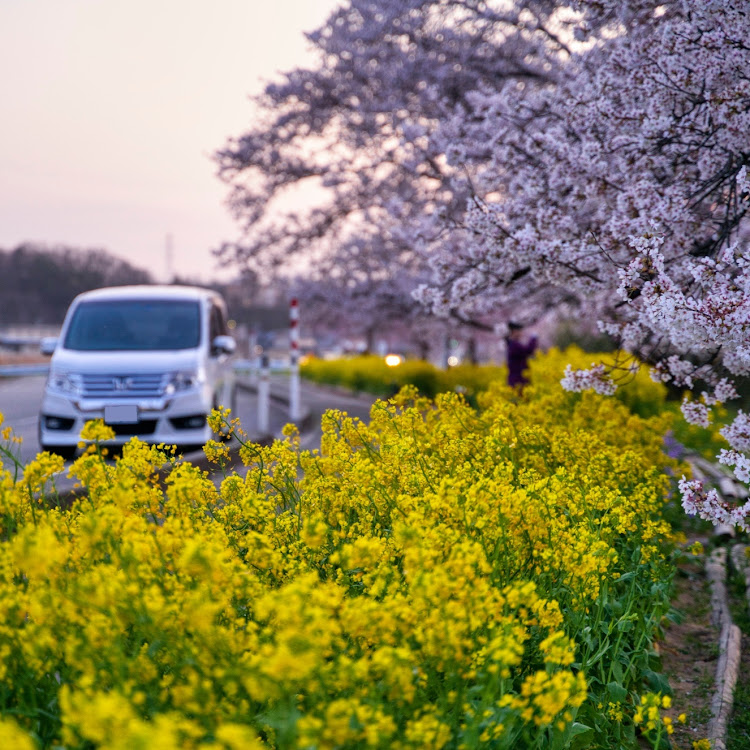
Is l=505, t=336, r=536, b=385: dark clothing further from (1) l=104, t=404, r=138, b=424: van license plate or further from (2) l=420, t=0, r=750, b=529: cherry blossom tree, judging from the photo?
(1) l=104, t=404, r=138, b=424: van license plate

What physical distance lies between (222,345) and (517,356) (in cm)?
384

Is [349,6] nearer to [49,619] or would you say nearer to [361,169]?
[361,169]

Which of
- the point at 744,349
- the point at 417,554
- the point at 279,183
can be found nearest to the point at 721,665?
the point at 744,349

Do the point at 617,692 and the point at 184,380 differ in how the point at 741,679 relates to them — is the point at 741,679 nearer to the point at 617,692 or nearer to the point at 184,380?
the point at 617,692

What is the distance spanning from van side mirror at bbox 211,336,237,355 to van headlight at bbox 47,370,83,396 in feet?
5.35

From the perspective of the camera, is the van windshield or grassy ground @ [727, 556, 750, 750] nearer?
grassy ground @ [727, 556, 750, 750]

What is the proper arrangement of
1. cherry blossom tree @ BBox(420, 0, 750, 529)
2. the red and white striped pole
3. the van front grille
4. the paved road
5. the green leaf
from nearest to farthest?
the green leaf → cherry blossom tree @ BBox(420, 0, 750, 529) → the van front grille → the paved road → the red and white striped pole

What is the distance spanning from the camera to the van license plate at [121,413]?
325 inches

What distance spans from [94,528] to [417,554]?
85 centimetres

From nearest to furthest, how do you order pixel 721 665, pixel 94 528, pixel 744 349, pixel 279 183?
pixel 94 528 → pixel 744 349 → pixel 721 665 → pixel 279 183

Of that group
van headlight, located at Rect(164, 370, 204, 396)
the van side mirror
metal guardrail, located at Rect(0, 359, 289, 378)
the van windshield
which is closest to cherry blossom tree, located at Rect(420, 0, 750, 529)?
van headlight, located at Rect(164, 370, 204, 396)

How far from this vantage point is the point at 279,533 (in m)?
3.26

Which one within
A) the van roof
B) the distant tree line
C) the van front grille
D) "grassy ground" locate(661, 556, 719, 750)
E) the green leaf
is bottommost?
"grassy ground" locate(661, 556, 719, 750)

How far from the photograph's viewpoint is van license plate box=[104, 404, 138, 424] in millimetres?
8250
